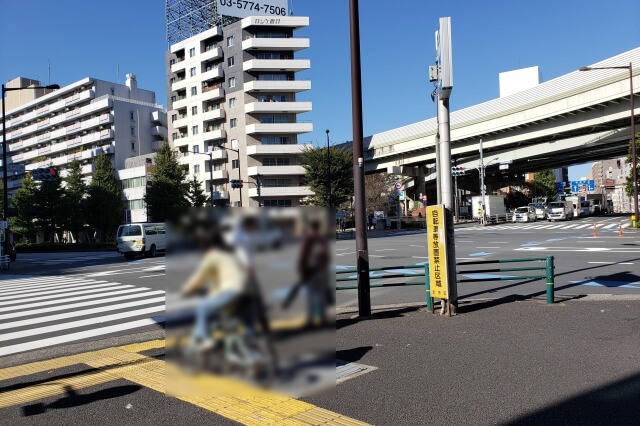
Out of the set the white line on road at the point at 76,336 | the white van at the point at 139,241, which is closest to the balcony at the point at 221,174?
the white van at the point at 139,241

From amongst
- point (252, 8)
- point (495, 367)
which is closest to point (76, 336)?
point (495, 367)

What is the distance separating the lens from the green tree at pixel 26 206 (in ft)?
190

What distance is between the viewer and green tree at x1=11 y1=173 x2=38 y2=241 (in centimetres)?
5803

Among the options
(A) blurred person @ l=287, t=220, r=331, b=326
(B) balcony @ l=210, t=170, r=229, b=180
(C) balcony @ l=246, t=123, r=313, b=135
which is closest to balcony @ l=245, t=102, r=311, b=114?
(C) balcony @ l=246, t=123, r=313, b=135

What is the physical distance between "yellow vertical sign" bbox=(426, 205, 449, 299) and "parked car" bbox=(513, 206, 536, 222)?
2177 inches

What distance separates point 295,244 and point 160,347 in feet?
24.2

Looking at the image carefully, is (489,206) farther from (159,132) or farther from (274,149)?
(159,132)

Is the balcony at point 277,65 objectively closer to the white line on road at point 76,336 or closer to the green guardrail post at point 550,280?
the white line on road at point 76,336

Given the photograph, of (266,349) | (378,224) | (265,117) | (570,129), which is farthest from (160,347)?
(265,117)

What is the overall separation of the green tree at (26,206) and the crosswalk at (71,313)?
4709 cm

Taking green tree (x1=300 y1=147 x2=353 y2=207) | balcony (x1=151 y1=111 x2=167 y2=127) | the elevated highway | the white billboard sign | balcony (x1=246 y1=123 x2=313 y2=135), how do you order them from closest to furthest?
the elevated highway < green tree (x1=300 y1=147 x2=353 y2=207) < balcony (x1=246 y1=123 x2=313 y2=135) < the white billboard sign < balcony (x1=151 y1=111 x2=167 y2=127)

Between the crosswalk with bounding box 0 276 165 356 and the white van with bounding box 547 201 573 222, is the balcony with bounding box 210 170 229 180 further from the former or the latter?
the crosswalk with bounding box 0 276 165 356

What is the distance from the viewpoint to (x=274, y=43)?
65.1m

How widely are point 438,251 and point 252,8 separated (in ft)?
223
